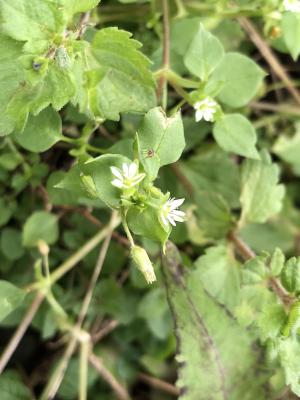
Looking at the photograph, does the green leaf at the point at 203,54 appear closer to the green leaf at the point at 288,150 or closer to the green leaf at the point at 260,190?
the green leaf at the point at 260,190

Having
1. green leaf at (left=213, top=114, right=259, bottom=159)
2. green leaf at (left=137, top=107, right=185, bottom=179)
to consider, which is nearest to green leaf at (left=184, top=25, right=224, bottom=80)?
green leaf at (left=213, top=114, right=259, bottom=159)

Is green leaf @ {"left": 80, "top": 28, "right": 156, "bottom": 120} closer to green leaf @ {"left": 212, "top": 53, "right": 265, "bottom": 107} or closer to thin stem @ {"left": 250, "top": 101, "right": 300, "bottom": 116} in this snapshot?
green leaf @ {"left": 212, "top": 53, "right": 265, "bottom": 107}

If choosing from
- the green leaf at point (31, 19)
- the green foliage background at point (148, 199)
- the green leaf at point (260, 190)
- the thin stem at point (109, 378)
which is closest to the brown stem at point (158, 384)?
the green foliage background at point (148, 199)

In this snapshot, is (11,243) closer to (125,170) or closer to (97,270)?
(97,270)

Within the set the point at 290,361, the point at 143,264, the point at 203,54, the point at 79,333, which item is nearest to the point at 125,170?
the point at 143,264

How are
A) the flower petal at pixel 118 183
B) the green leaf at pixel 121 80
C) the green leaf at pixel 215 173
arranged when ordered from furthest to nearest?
the green leaf at pixel 215 173 → the green leaf at pixel 121 80 → the flower petal at pixel 118 183
